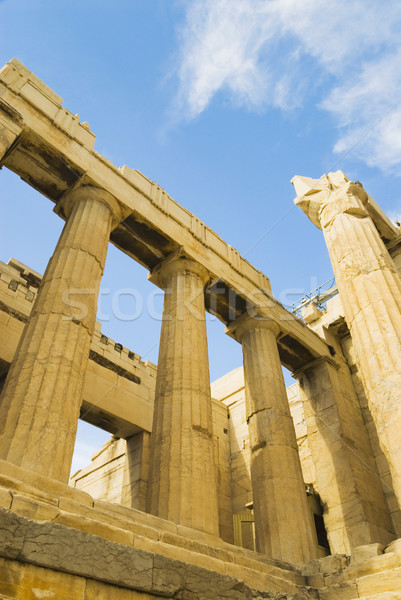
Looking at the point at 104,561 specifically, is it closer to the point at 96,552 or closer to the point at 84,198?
the point at 96,552

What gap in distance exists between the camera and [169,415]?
10109 mm

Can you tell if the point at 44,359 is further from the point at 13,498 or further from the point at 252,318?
the point at 252,318

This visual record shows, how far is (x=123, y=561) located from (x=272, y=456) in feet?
22.6

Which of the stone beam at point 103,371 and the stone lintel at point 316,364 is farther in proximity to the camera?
the stone lintel at point 316,364

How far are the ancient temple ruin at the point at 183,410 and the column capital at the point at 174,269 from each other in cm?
4

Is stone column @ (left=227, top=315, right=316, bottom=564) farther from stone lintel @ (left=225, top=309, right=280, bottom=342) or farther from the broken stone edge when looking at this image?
the broken stone edge

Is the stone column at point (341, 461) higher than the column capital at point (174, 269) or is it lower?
lower

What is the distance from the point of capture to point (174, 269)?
44.3ft

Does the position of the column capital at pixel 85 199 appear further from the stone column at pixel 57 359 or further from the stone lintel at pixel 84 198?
the stone column at pixel 57 359

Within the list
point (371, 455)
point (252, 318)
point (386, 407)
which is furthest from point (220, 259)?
point (371, 455)

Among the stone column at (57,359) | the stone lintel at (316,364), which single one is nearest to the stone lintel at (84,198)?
the stone column at (57,359)

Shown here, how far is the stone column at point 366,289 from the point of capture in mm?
10133

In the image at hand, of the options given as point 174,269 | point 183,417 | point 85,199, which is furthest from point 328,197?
point 183,417

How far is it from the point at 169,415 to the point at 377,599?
480 cm
